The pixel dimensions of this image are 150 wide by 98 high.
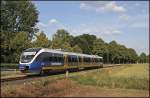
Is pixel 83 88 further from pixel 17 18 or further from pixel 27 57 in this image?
pixel 17 18

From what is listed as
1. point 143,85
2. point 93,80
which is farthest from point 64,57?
point 143,85

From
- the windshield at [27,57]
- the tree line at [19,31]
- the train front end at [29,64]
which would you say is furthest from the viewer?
the tree line at [19,31]

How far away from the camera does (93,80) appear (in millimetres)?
28828

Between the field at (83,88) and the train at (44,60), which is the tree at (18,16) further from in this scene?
the field at (83,88)

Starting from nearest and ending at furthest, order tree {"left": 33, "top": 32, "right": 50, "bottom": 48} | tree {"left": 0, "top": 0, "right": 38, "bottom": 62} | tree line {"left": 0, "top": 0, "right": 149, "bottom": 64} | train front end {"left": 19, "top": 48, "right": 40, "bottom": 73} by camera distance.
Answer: train front end {"left": 19, "top": 48, "right": 40, "bottom": 73} → tree line {"left": 0, "top": 0, "right": 149, "bottom": 64} → tree {"left": 33, "top": 32, "right": 50, "bottom": 48} → tree {"left": 0, "top": 0, "right": 38, "bottom": 62}

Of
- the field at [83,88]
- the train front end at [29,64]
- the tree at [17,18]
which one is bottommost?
the field at [83,88]

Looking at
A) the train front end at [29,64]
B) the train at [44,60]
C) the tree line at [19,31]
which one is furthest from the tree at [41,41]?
the train front end at [29,64]

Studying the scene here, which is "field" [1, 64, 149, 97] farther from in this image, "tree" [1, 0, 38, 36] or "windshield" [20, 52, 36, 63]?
"tree" [1, 0, 38, 36]

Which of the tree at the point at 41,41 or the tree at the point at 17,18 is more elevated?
the tree at the point at 17,18

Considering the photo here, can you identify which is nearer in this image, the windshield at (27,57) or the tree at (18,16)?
the windshield at (27,57)

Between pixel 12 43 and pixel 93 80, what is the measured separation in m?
34.5

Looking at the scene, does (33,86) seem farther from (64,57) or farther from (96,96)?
(64,57)

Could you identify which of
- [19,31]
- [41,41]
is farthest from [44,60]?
[19,31]

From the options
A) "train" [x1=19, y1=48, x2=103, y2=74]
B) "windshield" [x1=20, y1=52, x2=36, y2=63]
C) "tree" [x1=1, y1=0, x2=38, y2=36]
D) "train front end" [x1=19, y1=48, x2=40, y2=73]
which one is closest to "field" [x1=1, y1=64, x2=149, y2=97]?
"train front end" [x1=19, y1=48, x2=40, y2=73]
